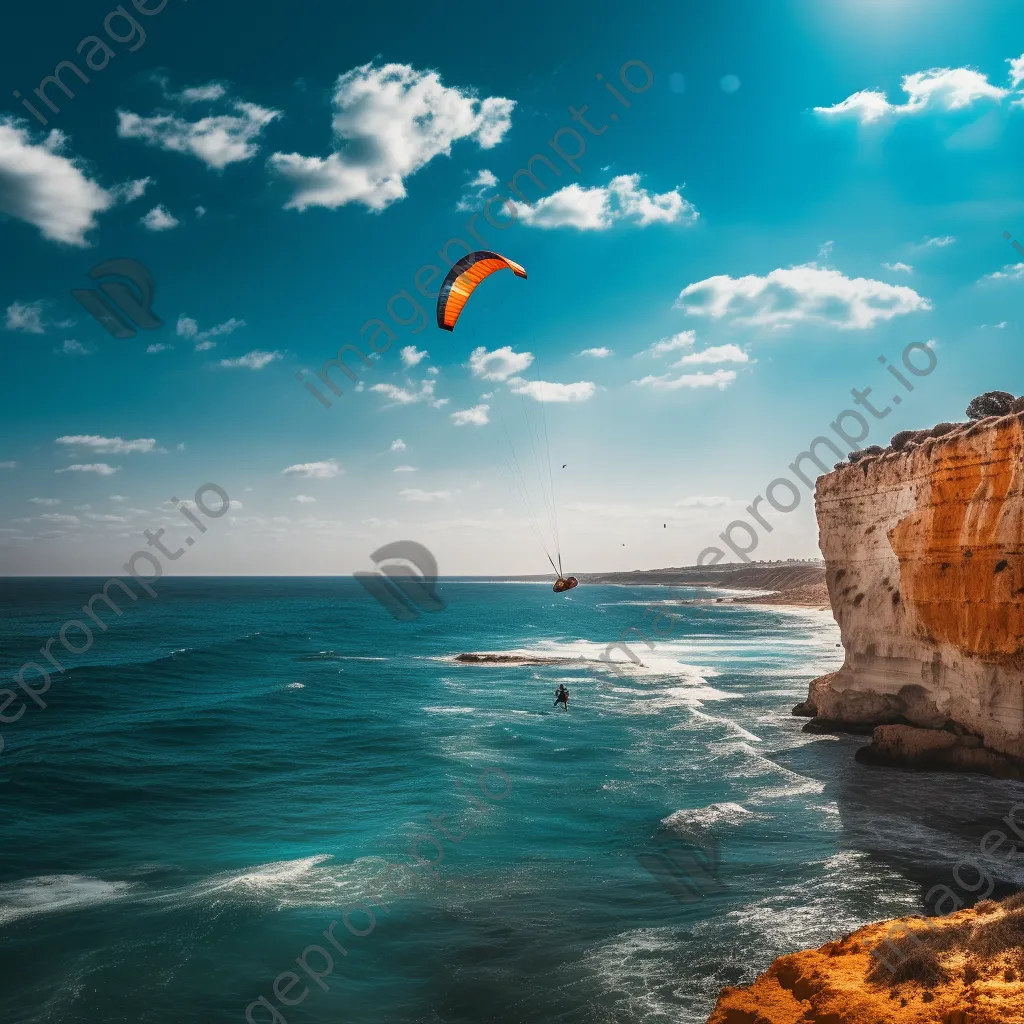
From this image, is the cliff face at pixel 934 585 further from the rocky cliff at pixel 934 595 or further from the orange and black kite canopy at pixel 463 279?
the orange and black kite canopy at pixel 463 279

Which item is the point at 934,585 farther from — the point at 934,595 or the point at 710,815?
the point at 710,815

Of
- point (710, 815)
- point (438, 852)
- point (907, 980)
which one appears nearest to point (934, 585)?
point (710, 815)

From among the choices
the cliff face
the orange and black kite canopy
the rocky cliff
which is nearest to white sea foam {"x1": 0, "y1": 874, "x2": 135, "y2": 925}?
the orange and black kite canopy

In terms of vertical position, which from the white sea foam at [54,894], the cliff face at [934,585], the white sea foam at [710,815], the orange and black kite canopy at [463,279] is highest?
the orange and black kite canopy at [463,279]

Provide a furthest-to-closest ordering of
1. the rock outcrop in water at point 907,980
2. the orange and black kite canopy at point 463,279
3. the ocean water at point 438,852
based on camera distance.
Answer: the orange and black kite canopy at point 463,279
the ocean water at point 438,852
the rock outcrop in water at point 907,980

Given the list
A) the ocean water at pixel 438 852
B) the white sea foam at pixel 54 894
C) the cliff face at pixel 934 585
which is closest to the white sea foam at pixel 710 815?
the ocean water at pixel 438 852

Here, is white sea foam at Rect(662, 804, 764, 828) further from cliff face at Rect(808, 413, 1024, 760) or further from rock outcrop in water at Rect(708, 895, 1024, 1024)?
rock outcrop in water at Rect(708, 895, 1024, 1024)
